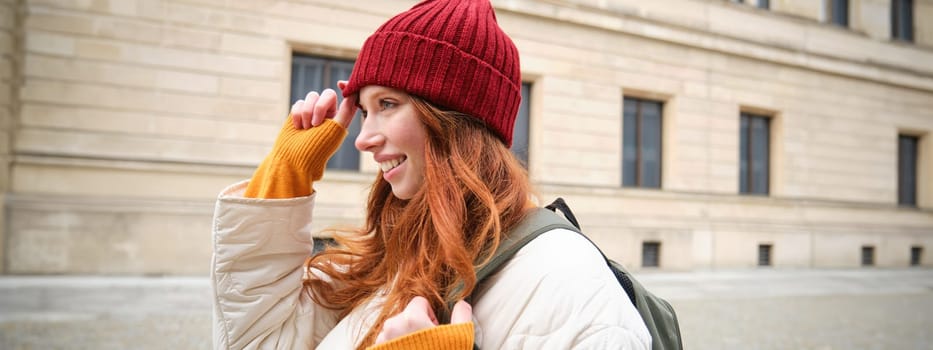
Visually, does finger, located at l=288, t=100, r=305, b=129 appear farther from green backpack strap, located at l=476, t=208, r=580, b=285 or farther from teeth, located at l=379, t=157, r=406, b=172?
green backpack strap, located at l=476, t=208, r=580, b=285

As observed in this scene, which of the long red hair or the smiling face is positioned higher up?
the smiling face

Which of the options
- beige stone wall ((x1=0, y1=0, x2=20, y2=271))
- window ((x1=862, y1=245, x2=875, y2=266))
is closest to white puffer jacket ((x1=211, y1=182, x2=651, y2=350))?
beige stone wall ((x1=0, y1=0, x2=20, y2=271))

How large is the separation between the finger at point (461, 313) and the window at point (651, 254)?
446 inches

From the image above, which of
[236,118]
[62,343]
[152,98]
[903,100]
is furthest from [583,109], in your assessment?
[903,100]

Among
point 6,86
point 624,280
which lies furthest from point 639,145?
point 624,280

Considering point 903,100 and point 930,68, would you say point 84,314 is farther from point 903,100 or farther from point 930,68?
point 930,68

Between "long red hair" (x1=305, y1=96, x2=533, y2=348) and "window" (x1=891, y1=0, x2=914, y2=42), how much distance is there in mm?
19444

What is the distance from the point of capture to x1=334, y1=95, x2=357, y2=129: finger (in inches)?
63.5

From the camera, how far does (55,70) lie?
827 centimetres

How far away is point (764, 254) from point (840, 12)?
23.7 feet

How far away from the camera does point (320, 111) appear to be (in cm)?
159

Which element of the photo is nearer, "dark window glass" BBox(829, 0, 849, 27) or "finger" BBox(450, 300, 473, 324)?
"finger" BBox(450, 300, 473, 324)

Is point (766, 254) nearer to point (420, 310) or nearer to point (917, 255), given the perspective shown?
point (917, 255)

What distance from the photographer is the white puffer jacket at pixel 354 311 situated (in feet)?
3.62
